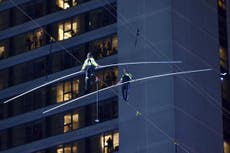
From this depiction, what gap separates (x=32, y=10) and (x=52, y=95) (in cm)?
952

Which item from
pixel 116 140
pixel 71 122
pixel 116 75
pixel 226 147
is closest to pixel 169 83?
pixel 116 75

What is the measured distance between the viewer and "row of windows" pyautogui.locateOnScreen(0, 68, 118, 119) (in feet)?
273

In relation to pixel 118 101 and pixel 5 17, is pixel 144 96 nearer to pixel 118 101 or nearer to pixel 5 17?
pixel 118 101

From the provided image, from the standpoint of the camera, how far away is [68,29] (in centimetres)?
8850

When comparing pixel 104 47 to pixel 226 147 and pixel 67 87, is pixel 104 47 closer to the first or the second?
pixel 67 87

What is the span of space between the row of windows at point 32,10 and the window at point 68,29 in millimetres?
1652

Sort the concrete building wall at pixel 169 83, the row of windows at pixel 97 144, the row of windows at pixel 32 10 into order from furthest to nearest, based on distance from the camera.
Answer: the row of windows at pixel 32 10, the row of windows at pixel 97 144, the concrete building wall at pixel 169 83

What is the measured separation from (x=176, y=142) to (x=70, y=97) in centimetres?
1345

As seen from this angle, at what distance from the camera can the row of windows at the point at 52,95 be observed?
273 ft

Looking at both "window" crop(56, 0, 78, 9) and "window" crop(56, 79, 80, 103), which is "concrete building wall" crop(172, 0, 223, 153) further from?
"window" crop(56, 0, 78, 9)

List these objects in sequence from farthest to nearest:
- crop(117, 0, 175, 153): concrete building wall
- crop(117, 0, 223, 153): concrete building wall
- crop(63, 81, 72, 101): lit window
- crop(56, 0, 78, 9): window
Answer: crop(56, 0, 78, 9): window, crop(63, 81, 72, 101): lit window, crop(117, 0, 223, 153): concrete building wall, crop(117, 0, 175, 153): concrete building wall

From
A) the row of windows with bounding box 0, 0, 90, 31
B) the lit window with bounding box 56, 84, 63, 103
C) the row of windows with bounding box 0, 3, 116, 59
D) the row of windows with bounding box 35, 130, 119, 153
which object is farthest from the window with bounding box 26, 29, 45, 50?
the row of windows with bounding box 35, 130, 119, 153

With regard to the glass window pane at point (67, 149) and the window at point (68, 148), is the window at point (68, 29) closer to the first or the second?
the window at point (68, 148)

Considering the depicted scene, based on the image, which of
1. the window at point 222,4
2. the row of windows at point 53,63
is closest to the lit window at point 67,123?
the row of windows at point 53,63
